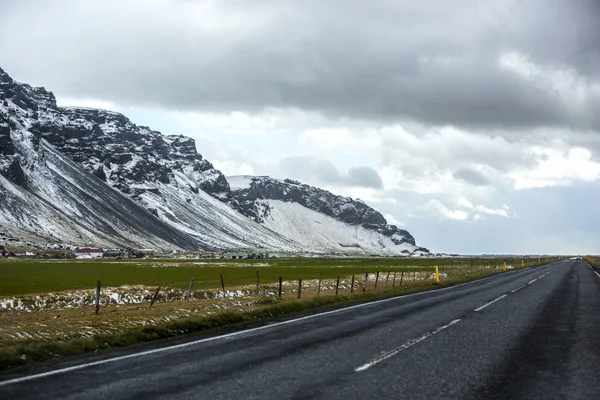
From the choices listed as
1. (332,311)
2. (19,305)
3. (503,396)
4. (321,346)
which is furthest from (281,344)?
(19,305)

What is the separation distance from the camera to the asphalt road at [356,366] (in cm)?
926

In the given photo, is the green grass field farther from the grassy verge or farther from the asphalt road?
the asphalt road

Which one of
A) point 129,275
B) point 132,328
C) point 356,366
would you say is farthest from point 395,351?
point 129,275

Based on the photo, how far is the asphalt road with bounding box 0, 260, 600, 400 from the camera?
9258 millimetres

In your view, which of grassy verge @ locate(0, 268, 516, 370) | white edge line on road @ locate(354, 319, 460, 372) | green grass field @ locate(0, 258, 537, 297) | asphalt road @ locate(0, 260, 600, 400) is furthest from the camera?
green grass field @ locate(0, 258, 537, 297)

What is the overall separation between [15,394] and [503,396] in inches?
313

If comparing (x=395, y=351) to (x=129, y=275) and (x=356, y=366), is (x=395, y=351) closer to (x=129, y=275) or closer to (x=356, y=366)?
(x=356, y=366)

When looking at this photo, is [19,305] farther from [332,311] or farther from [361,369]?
[361,369]

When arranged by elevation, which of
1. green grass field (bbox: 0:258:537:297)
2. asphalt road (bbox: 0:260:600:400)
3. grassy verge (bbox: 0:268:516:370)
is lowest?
green grass field (bbox: 0:258:537:297)

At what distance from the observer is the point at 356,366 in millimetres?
11289

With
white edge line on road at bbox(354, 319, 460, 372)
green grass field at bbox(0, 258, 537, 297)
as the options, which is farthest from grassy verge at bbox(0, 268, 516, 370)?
green grass field at bbox(0, 258, 537, 297)

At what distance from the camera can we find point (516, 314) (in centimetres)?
2188

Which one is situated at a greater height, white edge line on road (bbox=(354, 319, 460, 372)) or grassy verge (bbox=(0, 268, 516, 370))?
white edge line on road (bbox=(354, 319, 460, 372))

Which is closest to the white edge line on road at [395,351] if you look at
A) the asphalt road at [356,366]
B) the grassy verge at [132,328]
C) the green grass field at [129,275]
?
the asphalt road at [356,366]
